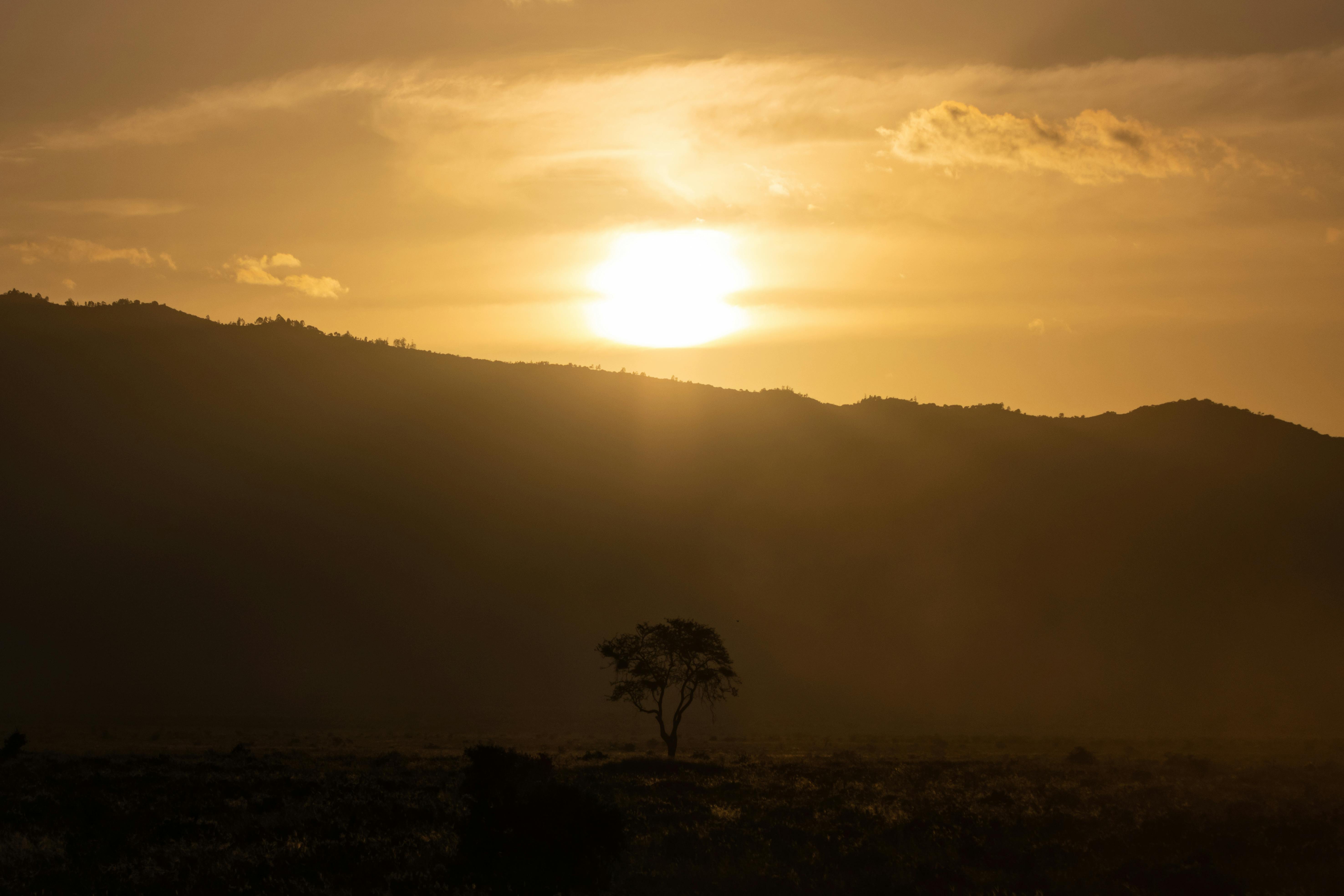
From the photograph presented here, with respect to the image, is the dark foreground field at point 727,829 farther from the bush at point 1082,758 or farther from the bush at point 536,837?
the bush at point 1082,758

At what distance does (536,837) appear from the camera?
1577cm

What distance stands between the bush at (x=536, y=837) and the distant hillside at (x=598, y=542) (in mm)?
64484

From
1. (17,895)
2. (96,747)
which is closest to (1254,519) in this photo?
(96,747)

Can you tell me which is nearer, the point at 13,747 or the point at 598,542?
the point at 13,747

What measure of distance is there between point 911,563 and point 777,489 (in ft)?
58.1

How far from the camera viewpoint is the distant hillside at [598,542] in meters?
86.3

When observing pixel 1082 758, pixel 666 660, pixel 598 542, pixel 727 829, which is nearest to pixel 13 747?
pixel 666 660

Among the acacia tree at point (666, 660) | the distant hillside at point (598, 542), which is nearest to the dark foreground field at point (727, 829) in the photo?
the acacia tree at point (666, 660)

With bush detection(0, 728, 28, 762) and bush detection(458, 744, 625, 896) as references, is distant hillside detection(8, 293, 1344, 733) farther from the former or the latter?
bush detection(458, 744, 625, 896)

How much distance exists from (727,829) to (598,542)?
85266 millimetres

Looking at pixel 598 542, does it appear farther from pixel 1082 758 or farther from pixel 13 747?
pixel 13 747

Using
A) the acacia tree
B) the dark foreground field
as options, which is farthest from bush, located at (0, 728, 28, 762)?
the acacia tree

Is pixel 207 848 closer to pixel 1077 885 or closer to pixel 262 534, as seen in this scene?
pixel 1077 885

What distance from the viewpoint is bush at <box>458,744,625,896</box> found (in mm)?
15289
